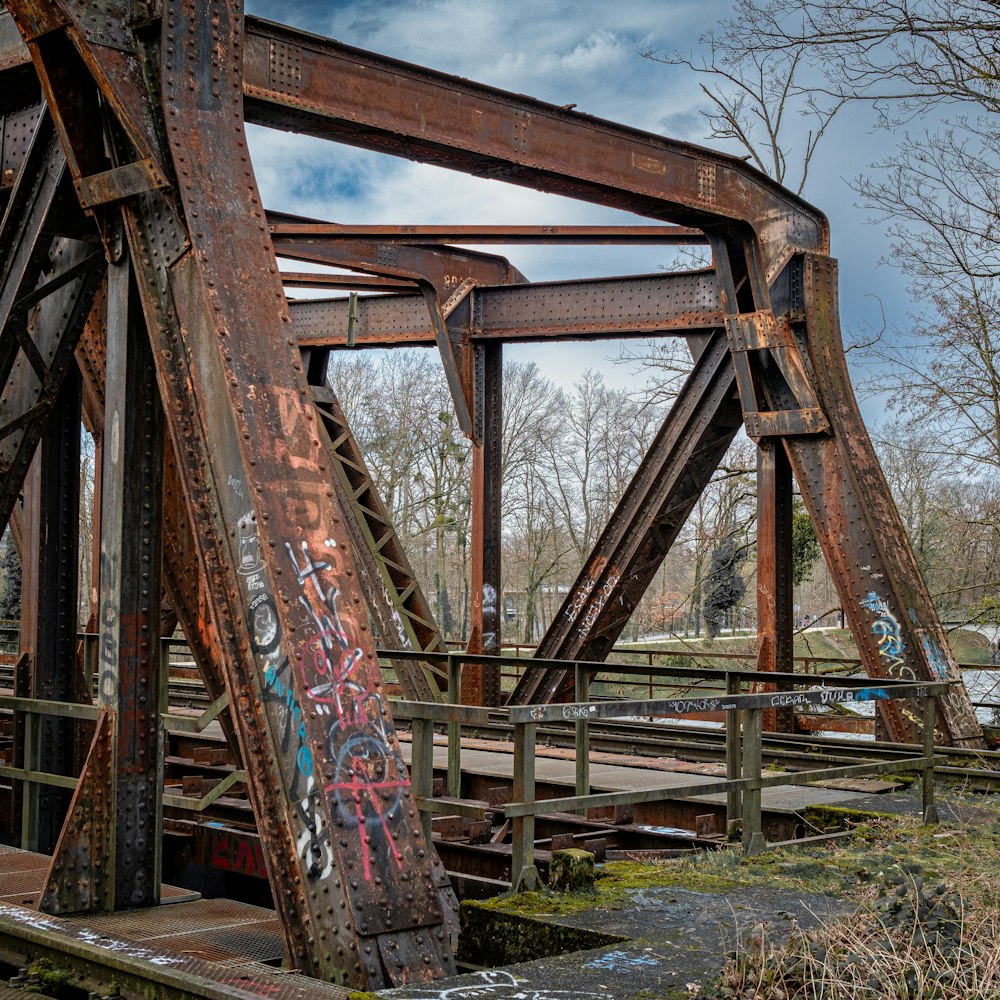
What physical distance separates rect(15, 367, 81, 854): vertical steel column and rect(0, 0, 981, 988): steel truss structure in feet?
0.07

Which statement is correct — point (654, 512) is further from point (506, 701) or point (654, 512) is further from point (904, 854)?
point (904, 854)

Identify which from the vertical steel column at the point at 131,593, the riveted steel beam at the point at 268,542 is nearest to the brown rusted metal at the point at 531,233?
the riveted steel beam at the point at 268,542

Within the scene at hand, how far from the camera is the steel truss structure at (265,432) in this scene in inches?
231

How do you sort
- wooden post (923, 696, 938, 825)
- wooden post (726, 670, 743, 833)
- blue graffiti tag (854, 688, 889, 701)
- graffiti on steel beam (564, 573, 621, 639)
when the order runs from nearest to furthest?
wooden post (726, 670, 743, 833)
wooden post (923, 696, 938, 825)
blue graffiti tag (854, 688, 889, 701)
graffiti on steel beam (564, 573, 621, 639)

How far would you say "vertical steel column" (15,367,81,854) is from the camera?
30.1ft

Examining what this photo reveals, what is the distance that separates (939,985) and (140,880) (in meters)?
4.36

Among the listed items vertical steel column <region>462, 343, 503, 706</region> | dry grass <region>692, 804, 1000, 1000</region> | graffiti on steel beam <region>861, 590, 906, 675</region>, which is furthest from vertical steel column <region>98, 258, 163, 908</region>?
vertical steel column <region>462, 343, 503, 706</region>

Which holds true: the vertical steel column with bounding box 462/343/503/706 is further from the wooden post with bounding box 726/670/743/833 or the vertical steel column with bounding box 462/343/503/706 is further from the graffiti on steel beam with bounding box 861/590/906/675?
the wooden post with bounding box 726/670/743/833

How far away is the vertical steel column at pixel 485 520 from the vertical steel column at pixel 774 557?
4.32 m

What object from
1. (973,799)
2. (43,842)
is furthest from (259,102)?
(973,799)

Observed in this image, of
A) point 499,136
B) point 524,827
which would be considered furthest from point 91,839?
point 499,136

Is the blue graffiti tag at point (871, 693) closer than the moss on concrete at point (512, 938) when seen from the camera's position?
No

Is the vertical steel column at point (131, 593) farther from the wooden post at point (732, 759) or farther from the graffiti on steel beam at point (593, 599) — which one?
the graffiti on steel beam at point (593, 599)

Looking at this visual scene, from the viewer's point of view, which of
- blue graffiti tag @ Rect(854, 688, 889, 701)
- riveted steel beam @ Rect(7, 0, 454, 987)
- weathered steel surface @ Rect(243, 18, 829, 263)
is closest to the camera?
riveted steel beam @ Rect(7, 0, 454, 987)
